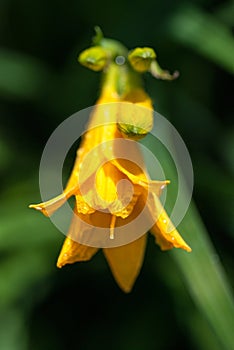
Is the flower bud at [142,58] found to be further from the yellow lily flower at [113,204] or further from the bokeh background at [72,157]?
the bokeh background at [72,157]

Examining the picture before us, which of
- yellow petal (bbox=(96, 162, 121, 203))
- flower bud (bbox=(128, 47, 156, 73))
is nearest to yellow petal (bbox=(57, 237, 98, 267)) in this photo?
yellow petal (bbox=(96, 162, 121, 203))

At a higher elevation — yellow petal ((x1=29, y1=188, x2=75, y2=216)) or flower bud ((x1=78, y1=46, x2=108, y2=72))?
flower bud ((x1=78, y1=46, x2=108, y2=72))

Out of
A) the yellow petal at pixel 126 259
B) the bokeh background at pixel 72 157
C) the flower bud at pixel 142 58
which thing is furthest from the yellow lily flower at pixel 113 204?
the bokeh background at pixel 72 157

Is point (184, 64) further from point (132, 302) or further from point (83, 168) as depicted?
point (83, 168)

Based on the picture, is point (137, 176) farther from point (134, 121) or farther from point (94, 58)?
point (94, 58)

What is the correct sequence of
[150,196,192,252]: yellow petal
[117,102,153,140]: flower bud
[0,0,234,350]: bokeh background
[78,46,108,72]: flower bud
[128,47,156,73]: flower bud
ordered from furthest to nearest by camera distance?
[0,0,234,350]: bokeh background, [78,46,108,72]: flower bud, [128,47,156,73]: flower bud, [117,102,153,140]: flower bud, [150,196,192,252]: yellow petal

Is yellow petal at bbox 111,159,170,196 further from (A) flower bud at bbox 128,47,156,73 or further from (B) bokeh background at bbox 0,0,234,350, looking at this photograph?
(B) bokeh background at bbox 0,0,234,350
